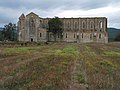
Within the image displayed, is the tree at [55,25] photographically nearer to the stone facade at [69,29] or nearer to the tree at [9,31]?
the stone facade at [69,29]

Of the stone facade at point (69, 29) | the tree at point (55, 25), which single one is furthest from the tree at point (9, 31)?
the tree at point (55, 25)

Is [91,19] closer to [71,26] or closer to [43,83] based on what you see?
[71,26]

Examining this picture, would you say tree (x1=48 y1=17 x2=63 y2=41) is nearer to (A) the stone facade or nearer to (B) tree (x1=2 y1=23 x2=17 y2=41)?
(A) the stone facade

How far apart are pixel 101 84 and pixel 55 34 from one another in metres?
114

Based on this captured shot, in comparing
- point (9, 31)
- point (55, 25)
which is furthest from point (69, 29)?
point (9, 31)

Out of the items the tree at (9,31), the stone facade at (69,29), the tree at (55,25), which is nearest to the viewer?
the stone facade at (69,29)

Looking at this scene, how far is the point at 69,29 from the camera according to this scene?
132m

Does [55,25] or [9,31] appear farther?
[9,31]

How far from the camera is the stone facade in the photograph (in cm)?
12194

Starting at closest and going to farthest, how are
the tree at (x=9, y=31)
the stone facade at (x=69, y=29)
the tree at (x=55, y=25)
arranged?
the stone facade at (x=69, y=29) < the tree at (x=55, y=25) < the tree at (x=9, y=31)

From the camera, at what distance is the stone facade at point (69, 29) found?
4801 inches

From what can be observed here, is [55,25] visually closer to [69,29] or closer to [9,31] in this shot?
[69,29]

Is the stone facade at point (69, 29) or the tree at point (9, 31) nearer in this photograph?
the stone facade at point (69, 29)

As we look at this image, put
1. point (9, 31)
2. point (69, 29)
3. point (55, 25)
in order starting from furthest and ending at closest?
point (69, 29) < point (9, 31) < point (55, 25)
